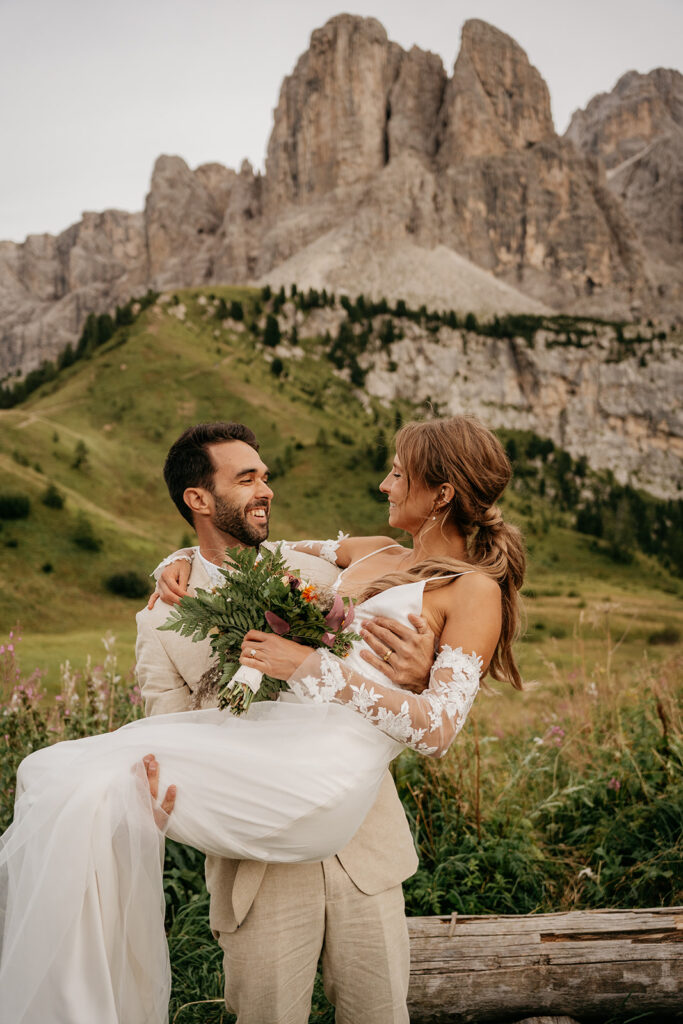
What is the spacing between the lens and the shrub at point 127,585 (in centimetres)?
3522

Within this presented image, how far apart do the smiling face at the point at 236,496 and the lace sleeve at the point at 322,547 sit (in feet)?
1.40

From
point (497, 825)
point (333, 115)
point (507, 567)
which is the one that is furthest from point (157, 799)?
point (333, 115)

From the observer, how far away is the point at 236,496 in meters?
3.20

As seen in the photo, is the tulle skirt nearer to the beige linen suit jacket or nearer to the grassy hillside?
the beige linen suit jacket

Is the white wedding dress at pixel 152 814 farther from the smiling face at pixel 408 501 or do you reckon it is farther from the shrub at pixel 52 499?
the shrub at pixel 52 499

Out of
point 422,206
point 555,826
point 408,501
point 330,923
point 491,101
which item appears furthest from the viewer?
point 491,101

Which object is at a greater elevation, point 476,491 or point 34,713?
point 476,491

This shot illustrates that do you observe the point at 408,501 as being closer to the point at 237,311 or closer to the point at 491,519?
the point at 491,519

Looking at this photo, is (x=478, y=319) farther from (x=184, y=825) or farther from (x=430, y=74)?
(x=184, y=825)

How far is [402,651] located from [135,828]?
1.04 m

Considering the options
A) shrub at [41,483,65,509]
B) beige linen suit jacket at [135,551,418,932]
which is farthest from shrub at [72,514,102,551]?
beige linen suit jacket at [135,551,418,932]

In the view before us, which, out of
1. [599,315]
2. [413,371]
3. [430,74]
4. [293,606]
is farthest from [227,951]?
[430,74]

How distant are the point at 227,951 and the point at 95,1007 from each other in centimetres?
55

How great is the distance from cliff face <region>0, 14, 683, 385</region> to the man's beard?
415ft
